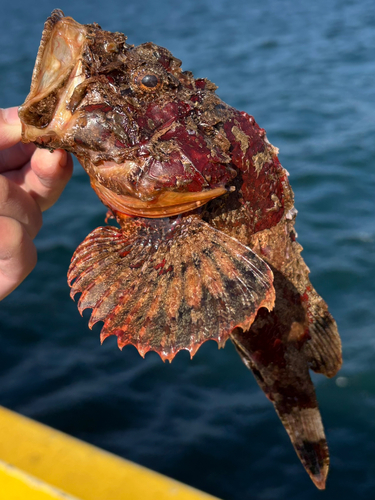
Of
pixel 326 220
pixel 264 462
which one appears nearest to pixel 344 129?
pixel 326 220

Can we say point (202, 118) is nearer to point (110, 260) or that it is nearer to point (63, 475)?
point (110, 260)

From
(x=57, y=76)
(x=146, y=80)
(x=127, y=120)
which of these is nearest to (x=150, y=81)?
(x=146, y=80)

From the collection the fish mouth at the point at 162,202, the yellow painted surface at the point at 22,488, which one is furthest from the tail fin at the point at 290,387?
the yellow painted surface at the point at 22,488

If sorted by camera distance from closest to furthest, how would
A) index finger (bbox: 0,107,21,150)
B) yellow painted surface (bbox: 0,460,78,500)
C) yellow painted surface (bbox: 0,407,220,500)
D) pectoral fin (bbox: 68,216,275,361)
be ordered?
pectoral fin (bbox: 68,216,275,361) → yellow painted surface (bbox: 0,460,78,500) → yellow painted surface (bbox: 0,407,220,500) → index finger (bbox: 0,107,21,150)

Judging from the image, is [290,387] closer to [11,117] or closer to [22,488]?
[22,488]

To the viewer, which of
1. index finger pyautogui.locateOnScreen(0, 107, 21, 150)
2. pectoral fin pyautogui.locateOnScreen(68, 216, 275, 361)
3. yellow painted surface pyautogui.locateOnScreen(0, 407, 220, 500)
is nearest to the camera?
pectoral fin pyautogui.locateOnScreen(68, 216, 275, 361)

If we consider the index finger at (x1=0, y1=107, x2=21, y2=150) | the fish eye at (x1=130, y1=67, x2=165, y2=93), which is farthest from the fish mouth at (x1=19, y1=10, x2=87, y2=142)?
the index finger at (x1=0, y1=107, x2=21, y2=150)

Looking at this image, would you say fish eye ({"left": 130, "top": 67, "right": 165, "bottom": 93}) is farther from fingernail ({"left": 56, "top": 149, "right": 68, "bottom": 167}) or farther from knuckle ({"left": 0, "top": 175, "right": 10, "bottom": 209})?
knuckle ({"left": 0, "top": 175, "right": 10, "bottom": 209})
